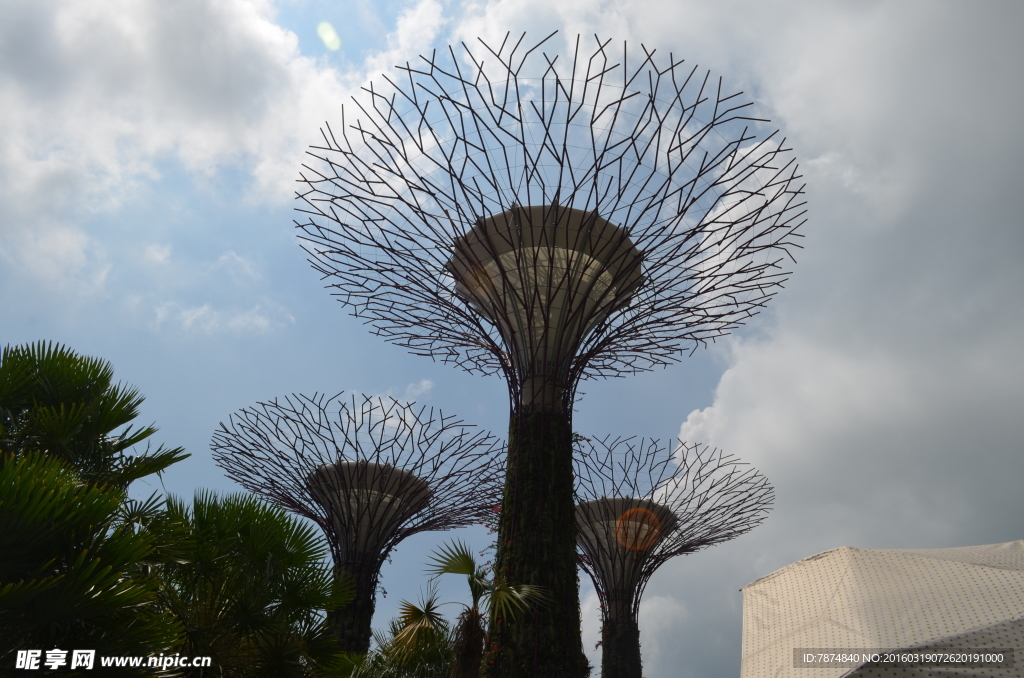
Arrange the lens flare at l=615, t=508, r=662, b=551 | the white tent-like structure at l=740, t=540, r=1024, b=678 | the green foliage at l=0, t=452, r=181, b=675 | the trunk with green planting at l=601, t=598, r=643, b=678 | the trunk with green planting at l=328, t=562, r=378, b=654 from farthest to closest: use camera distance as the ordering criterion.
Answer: the lens flare at l=615, t=508, r=662, b=551 → the trunk with green planting at l=601, t=598, r=643, b=678 → the trunk with green planting at l=328, t=562, r=378, b=654 → the green foliage at l=0, t=452, r=181, b=675 → the white tent-like structure at l=740, t=540, r=1024, b=678

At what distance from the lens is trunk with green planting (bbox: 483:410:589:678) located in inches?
284

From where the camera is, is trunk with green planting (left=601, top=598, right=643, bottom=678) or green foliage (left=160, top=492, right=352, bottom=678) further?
trunk with green planting (left=601, top=598, right=643, bottom=678)

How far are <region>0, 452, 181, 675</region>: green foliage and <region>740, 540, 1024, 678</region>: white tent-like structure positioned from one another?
4.09 metres

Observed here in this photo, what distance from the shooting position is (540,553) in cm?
772

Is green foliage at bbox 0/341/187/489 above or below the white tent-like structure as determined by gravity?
above

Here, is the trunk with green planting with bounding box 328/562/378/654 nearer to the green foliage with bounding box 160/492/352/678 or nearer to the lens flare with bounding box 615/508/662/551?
the lens flare with bounding box 615/508/662/551

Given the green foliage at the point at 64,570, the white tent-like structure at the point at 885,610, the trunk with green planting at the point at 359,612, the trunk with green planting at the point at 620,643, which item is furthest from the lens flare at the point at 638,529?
the green foliage at the point at 64,570

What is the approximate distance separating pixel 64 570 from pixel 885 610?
495 centimetres

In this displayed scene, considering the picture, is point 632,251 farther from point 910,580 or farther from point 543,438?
point 910,580

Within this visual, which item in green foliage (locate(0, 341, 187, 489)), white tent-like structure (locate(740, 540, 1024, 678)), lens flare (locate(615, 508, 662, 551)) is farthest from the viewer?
lens flare (locate(615, 508, 662, 551))

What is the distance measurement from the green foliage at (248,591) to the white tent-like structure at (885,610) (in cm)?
438

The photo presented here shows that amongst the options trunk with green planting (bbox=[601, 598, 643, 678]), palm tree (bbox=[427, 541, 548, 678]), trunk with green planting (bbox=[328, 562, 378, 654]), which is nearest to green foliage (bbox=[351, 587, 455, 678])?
palm tree (bbox=[427, 541, 548, 678])

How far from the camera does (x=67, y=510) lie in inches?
175

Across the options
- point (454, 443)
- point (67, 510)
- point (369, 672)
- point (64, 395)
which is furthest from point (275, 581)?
point (454, 443)
